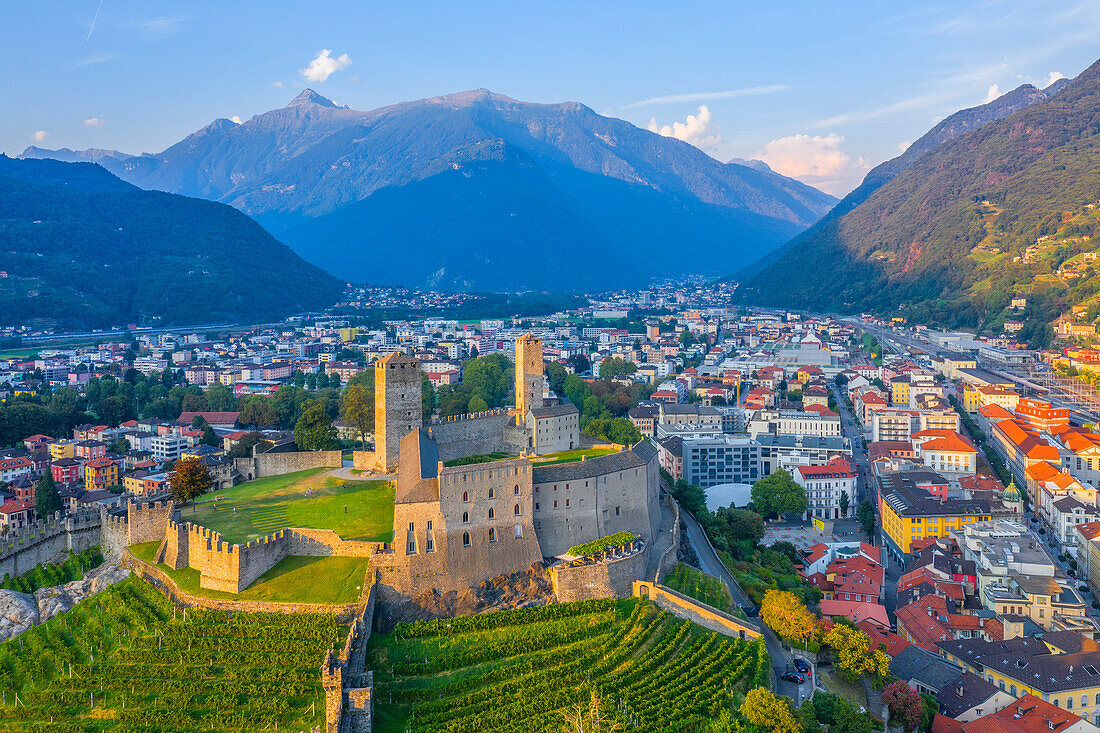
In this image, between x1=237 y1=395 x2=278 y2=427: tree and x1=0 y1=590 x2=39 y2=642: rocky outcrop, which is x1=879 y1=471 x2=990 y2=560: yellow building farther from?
x1=237 y1=395 x2=278 y2=427: tree

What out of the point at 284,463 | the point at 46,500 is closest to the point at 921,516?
the point at 284,463

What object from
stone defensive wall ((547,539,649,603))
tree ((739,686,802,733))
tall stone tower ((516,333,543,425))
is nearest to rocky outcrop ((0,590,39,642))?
stone defensive wall ((547,539,649,603))

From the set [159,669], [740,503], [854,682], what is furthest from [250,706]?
[740,503]

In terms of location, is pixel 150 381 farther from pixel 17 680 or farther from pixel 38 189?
pixel 38 189

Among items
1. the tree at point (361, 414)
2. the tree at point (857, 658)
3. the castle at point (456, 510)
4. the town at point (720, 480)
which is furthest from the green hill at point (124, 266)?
the tree at point (857, 658)

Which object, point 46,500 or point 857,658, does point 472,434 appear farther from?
point 46,500

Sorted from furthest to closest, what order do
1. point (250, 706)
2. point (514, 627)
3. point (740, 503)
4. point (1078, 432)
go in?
point (1078, 432) → point (740, 503) → point (514, 627) → point (250, 706)

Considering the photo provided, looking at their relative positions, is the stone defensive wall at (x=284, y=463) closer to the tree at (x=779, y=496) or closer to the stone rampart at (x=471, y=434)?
the stone rampart at (x=471, y=434)
